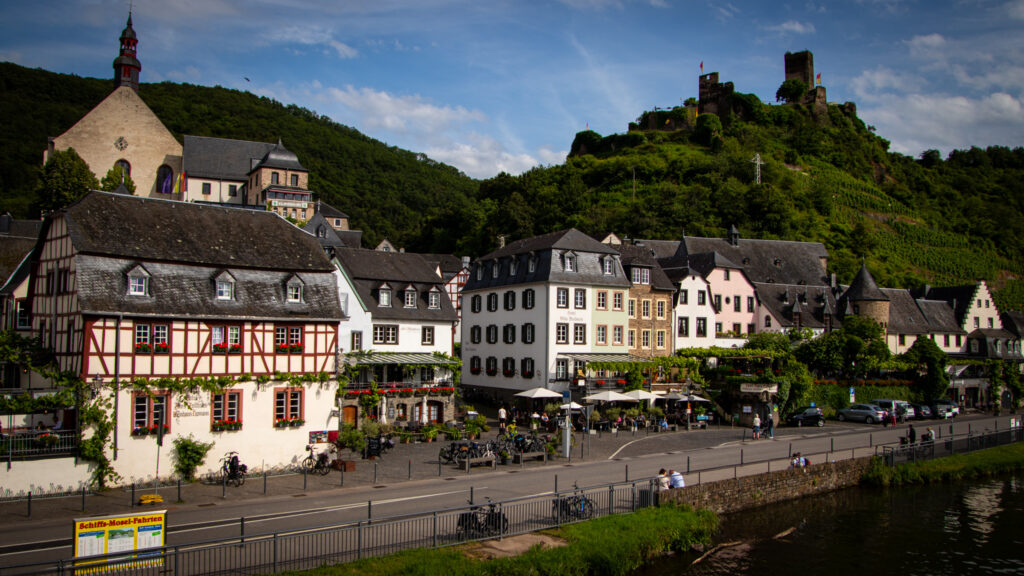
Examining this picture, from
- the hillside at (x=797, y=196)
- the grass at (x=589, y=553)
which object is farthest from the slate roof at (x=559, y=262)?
the hillside at (x=797, y=196)

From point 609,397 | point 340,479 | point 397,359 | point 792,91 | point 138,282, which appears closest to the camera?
point 138,282

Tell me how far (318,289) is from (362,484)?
30.7ft

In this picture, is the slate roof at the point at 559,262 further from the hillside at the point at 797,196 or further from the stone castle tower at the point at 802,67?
the stone castle tower at the point at 802,67

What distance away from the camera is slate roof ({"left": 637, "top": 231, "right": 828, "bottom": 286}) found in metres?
72.3

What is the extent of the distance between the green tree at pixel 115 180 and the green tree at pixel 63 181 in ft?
3.53

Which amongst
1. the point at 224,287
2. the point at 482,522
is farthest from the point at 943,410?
the point at 224,287

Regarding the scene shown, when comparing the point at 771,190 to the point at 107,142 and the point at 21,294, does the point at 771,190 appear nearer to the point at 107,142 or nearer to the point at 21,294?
the point at 107,142

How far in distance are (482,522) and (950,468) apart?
27.2 metres

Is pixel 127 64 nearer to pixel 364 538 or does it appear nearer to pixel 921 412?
pixel 364 538

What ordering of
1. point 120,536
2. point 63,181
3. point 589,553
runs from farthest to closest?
point 63,181, point 589,553, point 120,536

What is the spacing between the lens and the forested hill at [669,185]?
92.5 metres

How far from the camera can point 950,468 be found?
35.5 metres

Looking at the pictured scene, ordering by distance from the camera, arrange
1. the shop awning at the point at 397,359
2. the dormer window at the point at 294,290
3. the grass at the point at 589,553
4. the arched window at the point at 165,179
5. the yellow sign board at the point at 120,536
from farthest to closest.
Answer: the arched window at the point at 165,179 < the shop awning at the point at 397,359 < the dormer window at the point at 294,290 < the grass at the point at 589,553 < the yellow sign board at the point at 120,536

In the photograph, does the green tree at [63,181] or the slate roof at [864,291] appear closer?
the green tree at [63,181]
